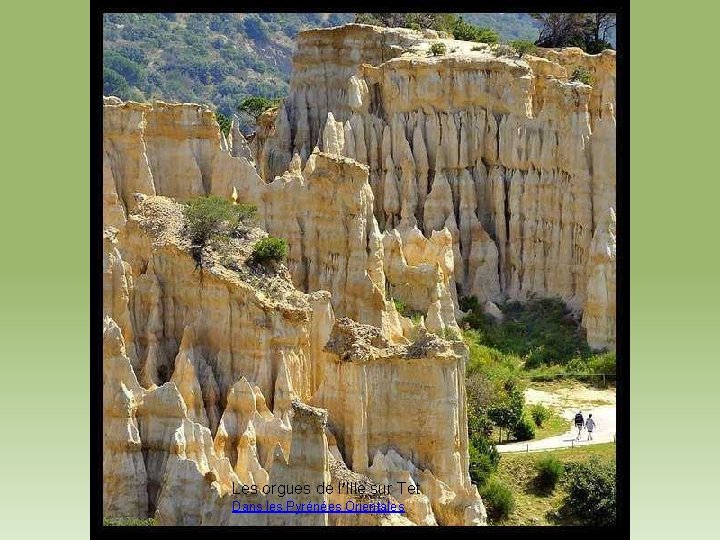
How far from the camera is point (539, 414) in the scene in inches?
1738

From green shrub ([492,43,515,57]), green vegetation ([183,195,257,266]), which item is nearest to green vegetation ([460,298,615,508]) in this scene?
green vegetation ([183,195,257,266])

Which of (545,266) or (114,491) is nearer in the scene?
(114,491)

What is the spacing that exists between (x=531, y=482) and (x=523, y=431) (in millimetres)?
2729

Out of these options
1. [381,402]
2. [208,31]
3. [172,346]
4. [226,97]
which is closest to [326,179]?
[172,346]

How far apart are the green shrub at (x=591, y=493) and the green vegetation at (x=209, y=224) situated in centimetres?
761

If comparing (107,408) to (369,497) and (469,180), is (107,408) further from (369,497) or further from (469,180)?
(469,180)

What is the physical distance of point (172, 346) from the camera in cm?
3934

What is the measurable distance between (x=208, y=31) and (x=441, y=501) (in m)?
60.3

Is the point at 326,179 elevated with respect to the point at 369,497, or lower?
elevated

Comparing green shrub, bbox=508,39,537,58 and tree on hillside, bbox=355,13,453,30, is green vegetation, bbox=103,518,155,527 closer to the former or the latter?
green shrub, bbox=508,39,537,58

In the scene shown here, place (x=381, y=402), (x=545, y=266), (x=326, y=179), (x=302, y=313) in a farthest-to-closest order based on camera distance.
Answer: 1. (x=545, y=266)
2. (x=326, y=179)
3. (x=302, y=313)
4. (x=381, y=402)

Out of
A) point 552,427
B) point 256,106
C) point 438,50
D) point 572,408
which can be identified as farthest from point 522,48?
point 552,427

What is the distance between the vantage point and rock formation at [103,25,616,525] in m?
34.7

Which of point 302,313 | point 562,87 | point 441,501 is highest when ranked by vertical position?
point 562,87
